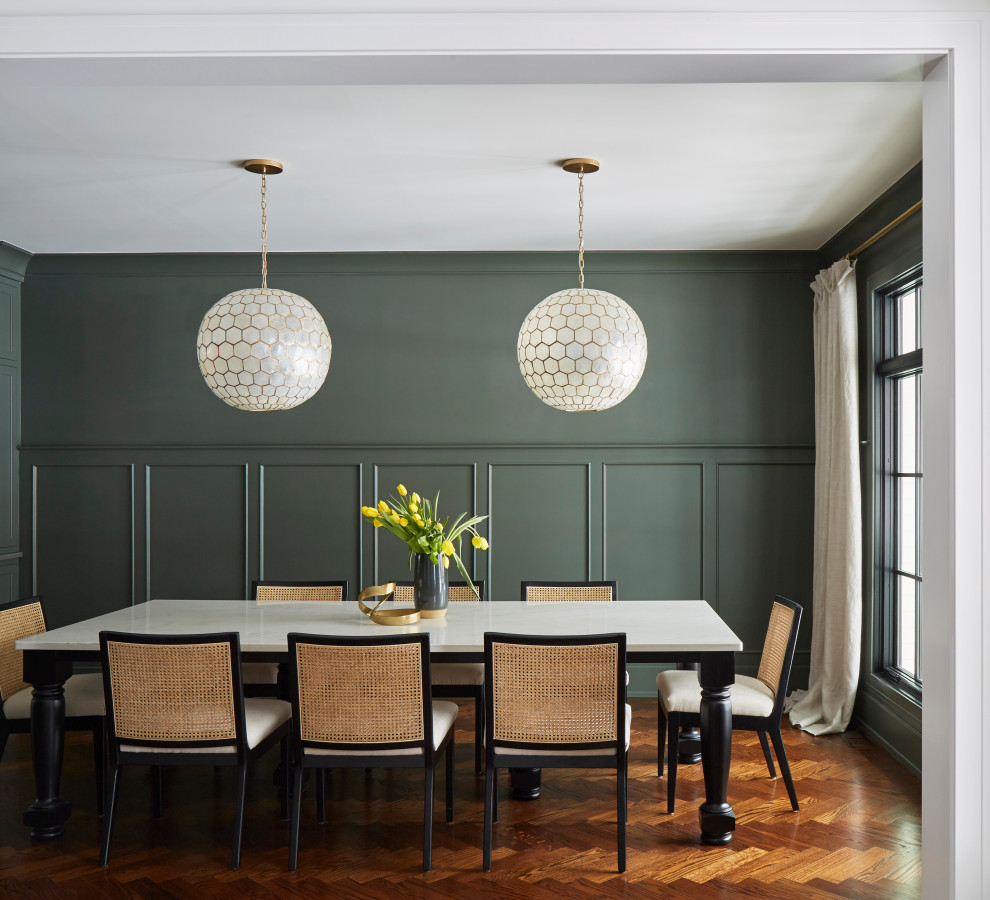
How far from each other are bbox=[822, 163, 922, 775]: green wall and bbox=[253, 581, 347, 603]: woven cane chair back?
2.74 metres

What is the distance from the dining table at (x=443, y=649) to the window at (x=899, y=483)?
135 cm

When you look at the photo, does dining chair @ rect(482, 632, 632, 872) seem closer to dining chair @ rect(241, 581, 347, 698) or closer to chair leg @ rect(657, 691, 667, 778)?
chair leg @ rect(657, 691, 667, 778)

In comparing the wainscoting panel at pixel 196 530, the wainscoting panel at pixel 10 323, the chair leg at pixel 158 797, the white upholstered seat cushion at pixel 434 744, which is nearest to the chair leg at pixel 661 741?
the white upholstered seat cushion at pixel 434 744

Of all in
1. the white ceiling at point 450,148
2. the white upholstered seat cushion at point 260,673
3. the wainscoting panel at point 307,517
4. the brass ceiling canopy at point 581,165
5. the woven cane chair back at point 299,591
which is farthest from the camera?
the wainscoting panel at point 307,517

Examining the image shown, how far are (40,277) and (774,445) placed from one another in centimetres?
478

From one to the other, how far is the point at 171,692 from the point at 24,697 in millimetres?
894

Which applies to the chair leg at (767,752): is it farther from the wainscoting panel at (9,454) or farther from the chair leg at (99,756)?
the wainscoting panel at (9,454)

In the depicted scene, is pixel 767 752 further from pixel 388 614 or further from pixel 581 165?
pixel 581 165

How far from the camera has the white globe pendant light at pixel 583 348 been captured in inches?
136

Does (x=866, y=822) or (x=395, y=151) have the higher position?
(x=395, y=151)

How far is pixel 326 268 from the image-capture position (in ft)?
17.4

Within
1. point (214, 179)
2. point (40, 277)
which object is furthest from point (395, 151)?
point (40, 277)

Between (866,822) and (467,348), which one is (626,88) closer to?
(467,348)

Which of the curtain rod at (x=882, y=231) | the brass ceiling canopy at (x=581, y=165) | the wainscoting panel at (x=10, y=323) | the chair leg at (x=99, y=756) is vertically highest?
the brass ceiling canopy at (x=581, y=165)
